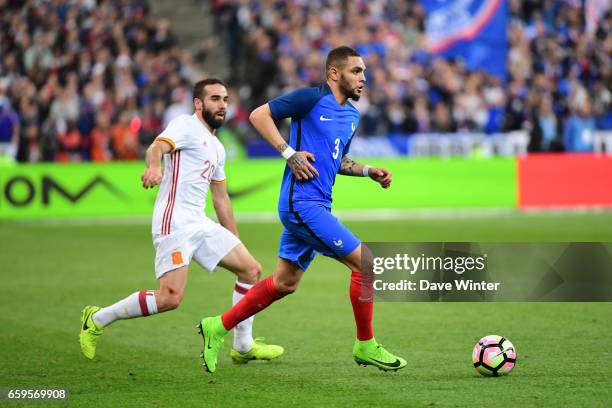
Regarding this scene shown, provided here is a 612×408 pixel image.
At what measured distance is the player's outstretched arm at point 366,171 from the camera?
7.32 meters

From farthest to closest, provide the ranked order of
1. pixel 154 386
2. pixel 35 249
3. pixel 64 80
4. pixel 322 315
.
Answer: pixel 64 80, pixel 35 249, pixel 322 315, pixel 154 386

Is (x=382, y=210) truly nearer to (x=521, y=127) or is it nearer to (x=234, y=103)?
(x=234, y=103)

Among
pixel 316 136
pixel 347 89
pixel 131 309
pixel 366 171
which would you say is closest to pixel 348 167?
pixel 366 171

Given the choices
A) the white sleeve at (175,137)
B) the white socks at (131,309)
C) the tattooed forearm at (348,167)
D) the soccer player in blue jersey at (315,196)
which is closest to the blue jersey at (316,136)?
the soccer player in blue jersey at (315,196)

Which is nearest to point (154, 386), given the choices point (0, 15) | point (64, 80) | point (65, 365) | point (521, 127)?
point (65, 365)

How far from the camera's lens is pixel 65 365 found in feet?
24.8

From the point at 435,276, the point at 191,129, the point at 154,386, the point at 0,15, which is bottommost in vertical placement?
the point at 154,386

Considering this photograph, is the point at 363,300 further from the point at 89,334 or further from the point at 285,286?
the point at 89,334

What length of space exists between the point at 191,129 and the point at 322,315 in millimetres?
3112

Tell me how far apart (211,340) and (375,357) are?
1.12 metres

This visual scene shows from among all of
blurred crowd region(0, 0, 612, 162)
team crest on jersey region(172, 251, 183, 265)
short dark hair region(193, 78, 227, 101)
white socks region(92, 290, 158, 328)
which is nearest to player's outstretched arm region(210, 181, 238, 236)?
team crest on jersey region(172, 251, 183, 265)

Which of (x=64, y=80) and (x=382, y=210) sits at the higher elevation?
(x=64, y=80)

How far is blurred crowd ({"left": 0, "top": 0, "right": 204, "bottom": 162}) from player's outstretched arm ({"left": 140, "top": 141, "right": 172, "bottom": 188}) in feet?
46.8

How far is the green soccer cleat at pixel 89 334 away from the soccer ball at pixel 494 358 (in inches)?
104
